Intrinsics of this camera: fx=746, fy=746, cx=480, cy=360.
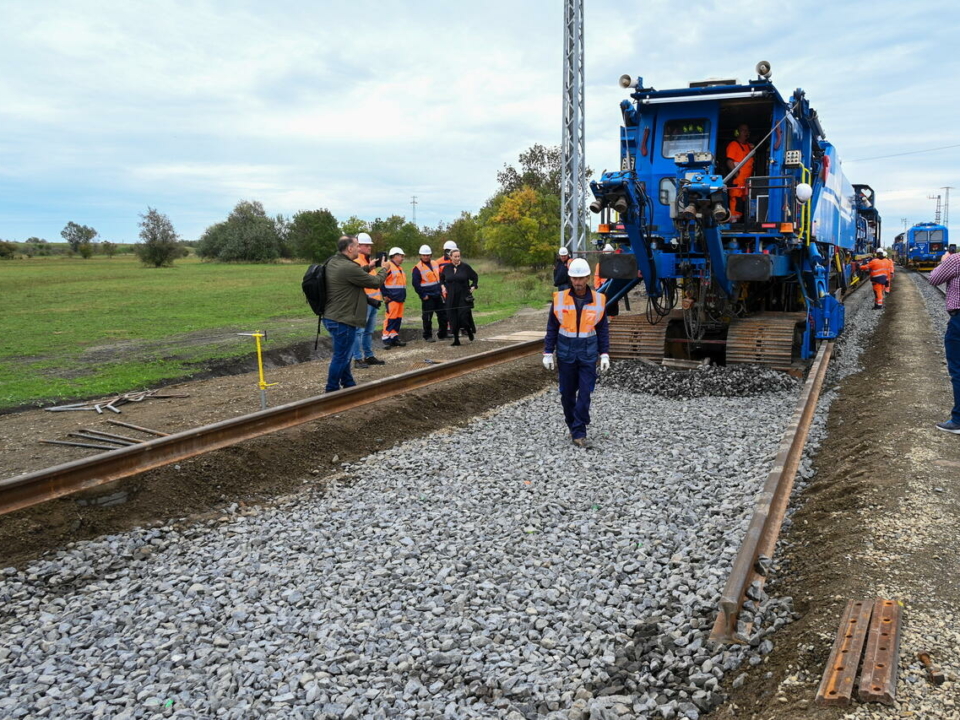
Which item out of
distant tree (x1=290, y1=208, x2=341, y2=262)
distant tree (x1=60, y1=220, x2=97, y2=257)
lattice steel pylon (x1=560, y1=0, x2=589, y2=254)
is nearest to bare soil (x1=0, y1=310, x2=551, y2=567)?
lattice steel pylon (x1=560, y1=0, x2=589, y2=254)

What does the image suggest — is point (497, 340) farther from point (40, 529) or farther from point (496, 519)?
point (40, 529)

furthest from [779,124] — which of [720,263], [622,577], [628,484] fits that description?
[622,577]

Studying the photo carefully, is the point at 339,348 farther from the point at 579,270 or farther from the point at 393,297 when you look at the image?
the point at 393,297

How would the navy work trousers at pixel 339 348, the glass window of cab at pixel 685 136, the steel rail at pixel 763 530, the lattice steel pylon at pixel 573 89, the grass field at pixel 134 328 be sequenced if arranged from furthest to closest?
the lattice steel pylon at pixel 573 89 → the grass field at pixel 134 328 → the glass window of cab at pixel 685 136 → the navy work trousers at pixel 339 348 → the steel rail at pixel 763 530

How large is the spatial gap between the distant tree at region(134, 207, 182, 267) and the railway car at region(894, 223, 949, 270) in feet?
180

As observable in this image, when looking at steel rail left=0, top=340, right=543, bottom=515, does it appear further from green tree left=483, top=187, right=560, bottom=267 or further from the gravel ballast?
green tree left=483, top=187, right=560, bottom=267

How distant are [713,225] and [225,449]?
6.13m

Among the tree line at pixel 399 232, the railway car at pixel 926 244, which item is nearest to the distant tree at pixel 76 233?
the tree line at pixel 399 232

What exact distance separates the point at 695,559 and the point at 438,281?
396 inches

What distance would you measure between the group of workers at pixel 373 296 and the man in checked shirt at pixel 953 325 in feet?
19.4

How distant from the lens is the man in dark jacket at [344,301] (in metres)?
8.55

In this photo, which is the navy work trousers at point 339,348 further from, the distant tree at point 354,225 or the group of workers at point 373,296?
the distant tree at point 354,225

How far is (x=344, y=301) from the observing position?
8562 mm

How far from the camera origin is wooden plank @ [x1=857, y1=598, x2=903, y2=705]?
3.01 m
